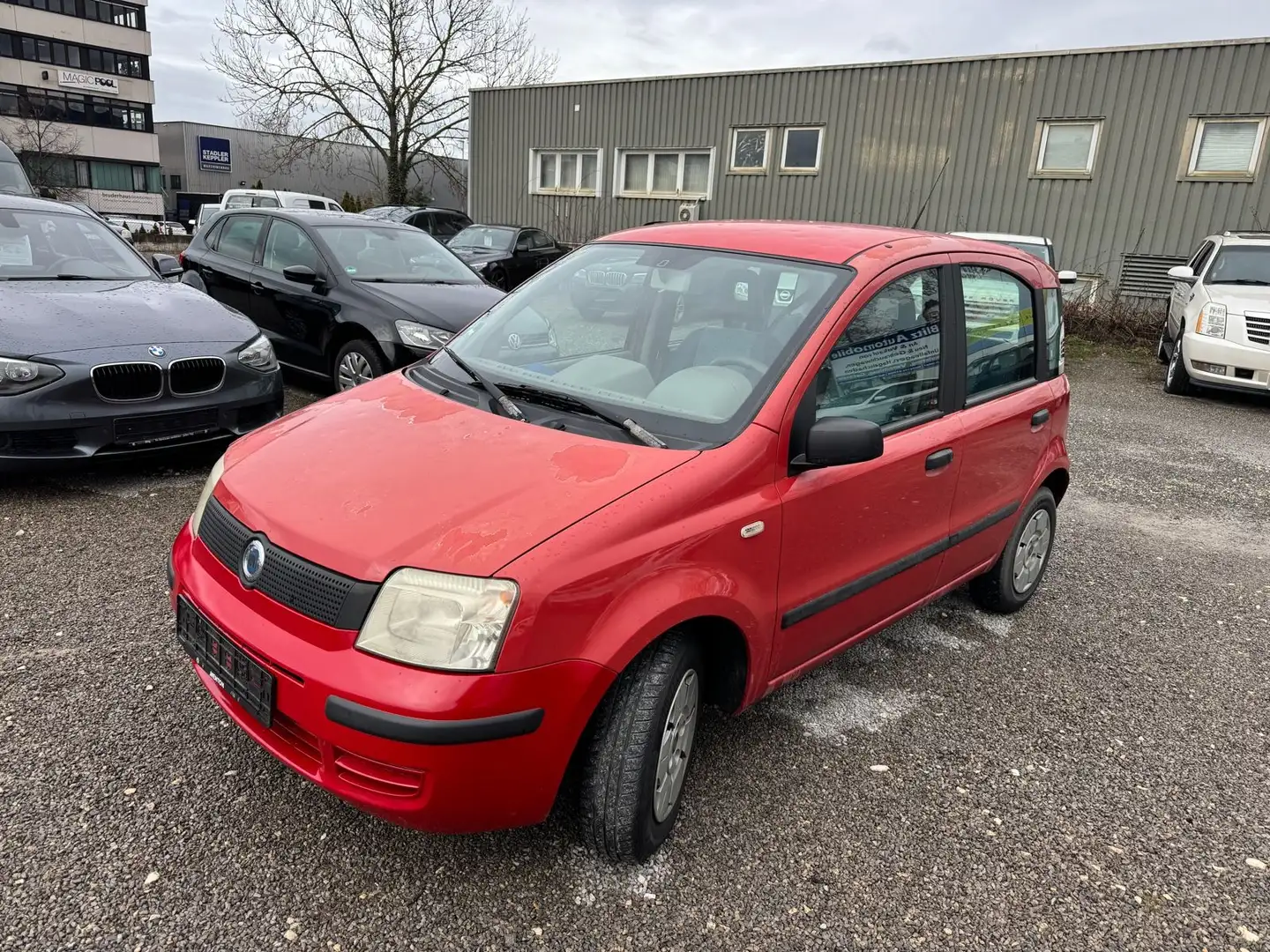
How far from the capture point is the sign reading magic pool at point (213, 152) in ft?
190

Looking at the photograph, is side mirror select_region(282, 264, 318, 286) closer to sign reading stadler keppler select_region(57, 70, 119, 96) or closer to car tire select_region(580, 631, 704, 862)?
car tire select_region(580, 631, 704, 862)

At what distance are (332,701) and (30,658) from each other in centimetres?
190

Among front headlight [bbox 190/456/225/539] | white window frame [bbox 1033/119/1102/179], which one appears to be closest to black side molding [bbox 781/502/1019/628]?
front headlight [bbox 190/456/225/539]

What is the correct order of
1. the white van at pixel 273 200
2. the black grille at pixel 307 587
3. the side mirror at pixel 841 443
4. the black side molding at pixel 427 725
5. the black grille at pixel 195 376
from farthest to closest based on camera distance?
the white van at pixel 273 200 → the black grille at pixel 195 376 → the side mirror at pixel 841 443 → the black grille at pixel 307 587 → the black side molding at pixel 427 725

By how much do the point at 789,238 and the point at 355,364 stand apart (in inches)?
174

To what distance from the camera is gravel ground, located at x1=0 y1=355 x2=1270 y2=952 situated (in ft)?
6.98

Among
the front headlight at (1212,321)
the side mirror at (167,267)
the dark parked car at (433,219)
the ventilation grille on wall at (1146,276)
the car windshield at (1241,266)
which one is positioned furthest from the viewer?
the dark parked car at (433,219)

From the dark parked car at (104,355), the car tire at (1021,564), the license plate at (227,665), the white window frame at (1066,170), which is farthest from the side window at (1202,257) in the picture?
the license plate at (227,665)

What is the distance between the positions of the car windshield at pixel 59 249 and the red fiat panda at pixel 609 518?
3660 mm

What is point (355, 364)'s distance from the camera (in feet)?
21.6

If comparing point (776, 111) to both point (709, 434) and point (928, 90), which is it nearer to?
point (928, 90)

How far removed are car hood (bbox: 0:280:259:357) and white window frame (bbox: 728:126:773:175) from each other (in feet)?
47.2

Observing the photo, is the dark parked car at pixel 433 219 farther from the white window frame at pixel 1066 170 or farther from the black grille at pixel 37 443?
the black grille at pixel 37 443

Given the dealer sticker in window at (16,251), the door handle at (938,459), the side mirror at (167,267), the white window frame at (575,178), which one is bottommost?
the door handle at (938,459)
